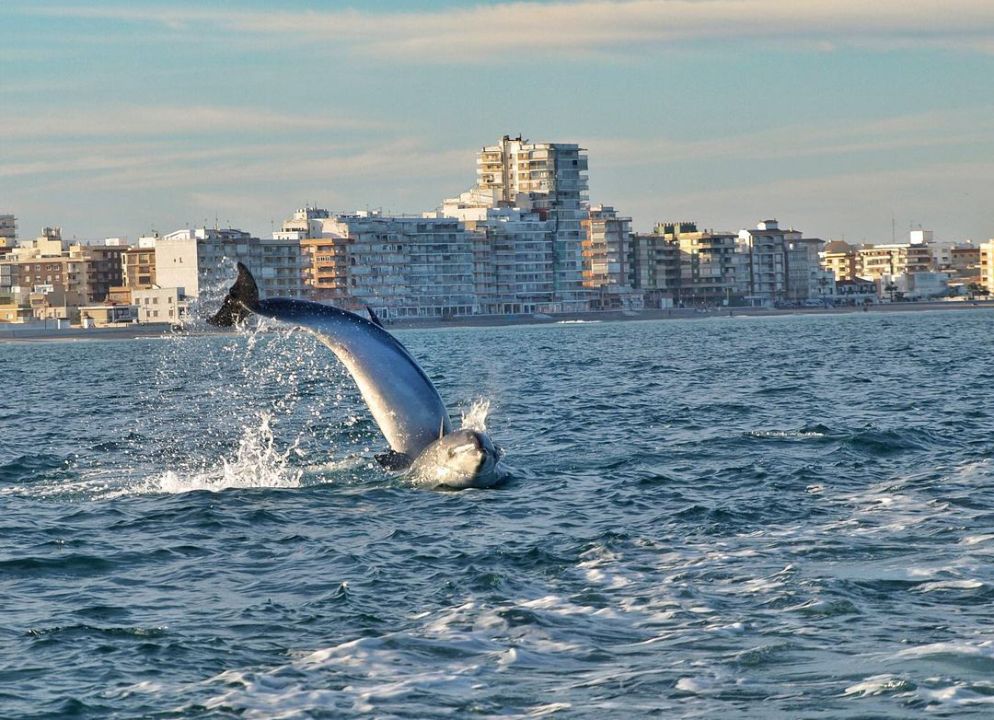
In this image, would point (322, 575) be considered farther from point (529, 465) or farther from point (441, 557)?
point (529, 465)

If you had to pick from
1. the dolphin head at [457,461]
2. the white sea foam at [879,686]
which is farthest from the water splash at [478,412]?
the white sea foam at [879,686]

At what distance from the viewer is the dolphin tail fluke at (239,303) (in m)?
24.6

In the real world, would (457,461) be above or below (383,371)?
below

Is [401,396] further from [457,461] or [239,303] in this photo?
[239,303]

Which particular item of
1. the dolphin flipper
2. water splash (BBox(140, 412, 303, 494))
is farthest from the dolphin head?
water splash (BBox(140, 412, 303, 494))

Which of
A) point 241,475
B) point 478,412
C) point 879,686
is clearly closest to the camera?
point 879,686

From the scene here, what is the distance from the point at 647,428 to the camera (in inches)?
1601

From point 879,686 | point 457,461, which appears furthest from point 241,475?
point 879,686

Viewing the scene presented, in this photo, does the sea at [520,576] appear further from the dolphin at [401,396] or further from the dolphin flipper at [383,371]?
the dolphin flipper at [383,371]

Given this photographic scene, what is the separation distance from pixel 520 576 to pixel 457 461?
7116 millimetres

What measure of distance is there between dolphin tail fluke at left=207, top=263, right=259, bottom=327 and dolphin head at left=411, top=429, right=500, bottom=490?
4229mm

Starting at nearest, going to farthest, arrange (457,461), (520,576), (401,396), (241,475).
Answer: (520,576)
(457,461)
(401,396)
(241,475)

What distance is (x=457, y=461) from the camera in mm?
26781

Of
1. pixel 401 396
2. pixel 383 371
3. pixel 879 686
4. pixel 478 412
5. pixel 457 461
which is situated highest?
pixel 383 371
